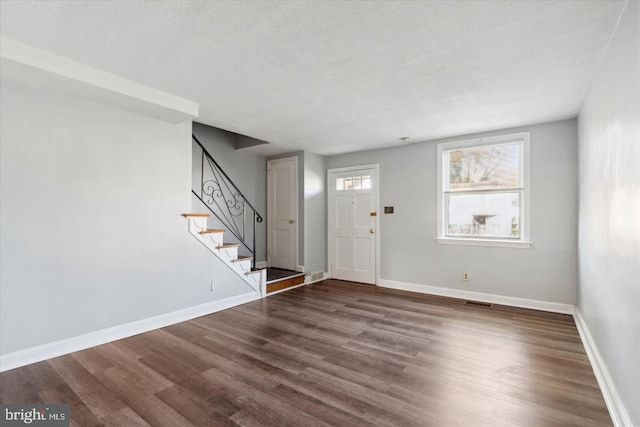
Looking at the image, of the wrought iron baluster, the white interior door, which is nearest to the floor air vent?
the white interior door

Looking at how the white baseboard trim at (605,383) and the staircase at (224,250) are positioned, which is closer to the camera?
the white baseboard trim at (605,383)

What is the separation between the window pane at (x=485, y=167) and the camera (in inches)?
169

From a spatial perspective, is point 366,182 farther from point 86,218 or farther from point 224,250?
point 86,218

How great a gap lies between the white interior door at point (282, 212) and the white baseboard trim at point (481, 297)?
1.83 meters

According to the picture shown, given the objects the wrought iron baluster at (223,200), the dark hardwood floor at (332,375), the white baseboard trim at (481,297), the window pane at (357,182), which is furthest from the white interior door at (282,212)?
the dark hardwood floor at (332,375)

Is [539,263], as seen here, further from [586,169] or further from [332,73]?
[332,73]

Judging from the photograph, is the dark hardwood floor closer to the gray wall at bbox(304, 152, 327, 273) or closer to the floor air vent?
the floor air vent

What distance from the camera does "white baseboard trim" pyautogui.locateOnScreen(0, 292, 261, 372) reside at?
2.55 meters

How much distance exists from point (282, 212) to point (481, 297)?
146 inches

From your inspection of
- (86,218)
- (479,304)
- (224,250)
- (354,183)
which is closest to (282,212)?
(354,183)

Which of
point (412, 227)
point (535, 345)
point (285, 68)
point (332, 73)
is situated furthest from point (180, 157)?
point (535, 345)

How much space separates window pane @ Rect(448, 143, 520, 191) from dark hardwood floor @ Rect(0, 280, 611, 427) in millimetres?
1843

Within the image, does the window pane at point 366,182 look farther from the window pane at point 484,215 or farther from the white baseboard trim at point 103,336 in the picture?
the white baseboard trim at point 103,336

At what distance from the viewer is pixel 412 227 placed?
510 centimetres
